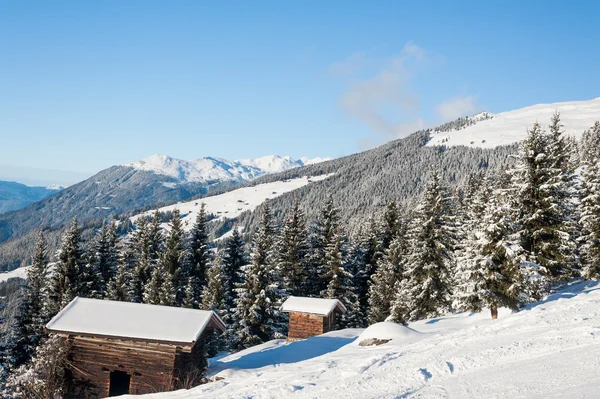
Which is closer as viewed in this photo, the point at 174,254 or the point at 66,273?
the point at 66,273

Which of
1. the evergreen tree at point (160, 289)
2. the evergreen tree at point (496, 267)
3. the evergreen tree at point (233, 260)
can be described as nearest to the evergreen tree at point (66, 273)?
the evergreen tree at point (160, 289)

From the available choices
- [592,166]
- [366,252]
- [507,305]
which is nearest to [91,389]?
[507,305]

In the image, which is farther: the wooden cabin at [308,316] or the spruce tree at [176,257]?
the spruce tree at [176,257]

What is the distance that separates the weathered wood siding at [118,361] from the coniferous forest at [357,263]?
3.00 ft

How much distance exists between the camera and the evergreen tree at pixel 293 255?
4322 cm

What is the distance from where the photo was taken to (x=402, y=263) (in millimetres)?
42656

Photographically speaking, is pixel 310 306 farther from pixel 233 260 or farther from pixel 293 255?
pixel 233 260

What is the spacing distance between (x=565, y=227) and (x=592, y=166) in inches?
476

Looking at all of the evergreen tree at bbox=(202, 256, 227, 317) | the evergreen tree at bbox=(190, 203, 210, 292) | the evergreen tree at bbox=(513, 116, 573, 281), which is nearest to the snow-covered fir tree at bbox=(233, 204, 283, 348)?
the evergreen tree at bbox=(202, 256, 227, 317)

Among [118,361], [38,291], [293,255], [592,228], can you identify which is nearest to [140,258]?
[38,291]

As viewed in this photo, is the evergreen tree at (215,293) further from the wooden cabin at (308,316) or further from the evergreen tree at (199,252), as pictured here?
the wooden cabin at (308,316)

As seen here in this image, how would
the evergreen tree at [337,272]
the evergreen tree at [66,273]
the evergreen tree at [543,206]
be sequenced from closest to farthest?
the evergreen tree at [543,206]
the evergreen tree at [66,273]
the evergreen tree at [337,272]

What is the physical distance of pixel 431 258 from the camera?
3603 centimetres

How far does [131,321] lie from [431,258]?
24.4m
